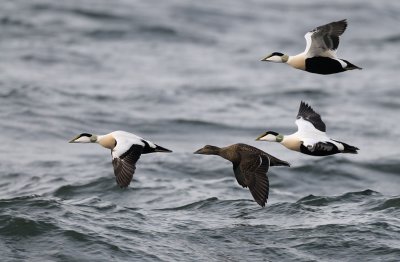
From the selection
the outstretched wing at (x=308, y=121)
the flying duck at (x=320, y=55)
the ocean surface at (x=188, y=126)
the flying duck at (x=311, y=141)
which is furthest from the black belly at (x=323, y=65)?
the ocean surface at (x=188, y=126)

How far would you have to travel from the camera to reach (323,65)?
13.7m

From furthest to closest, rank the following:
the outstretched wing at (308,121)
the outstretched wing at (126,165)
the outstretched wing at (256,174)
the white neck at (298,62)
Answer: the outstretched wing at (308,121) < the white neck at (298,62) < the outstretched wing at (256,174) < the outstretched wing at (126,165)

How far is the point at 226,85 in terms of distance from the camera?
26.0 metres

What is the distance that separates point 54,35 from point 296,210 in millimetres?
15112

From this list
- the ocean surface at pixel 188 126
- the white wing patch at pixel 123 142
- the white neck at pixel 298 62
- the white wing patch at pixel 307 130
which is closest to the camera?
the white wing patch at pixel 123 142

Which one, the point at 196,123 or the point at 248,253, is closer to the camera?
the point at 248,253

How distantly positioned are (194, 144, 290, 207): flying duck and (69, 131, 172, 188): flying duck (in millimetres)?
966

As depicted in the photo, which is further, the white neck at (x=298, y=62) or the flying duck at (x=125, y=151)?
the white neck at (x=298, y=62)

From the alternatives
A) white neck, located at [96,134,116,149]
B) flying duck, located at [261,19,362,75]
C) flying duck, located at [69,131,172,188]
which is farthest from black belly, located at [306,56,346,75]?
white neck, located at [96,134,116,149]

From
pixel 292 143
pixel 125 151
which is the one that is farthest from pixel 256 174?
pixel 125 151

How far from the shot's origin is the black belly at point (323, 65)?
13.6 meters

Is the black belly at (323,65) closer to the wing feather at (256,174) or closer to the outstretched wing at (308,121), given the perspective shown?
the outstretched wing at (308,121)

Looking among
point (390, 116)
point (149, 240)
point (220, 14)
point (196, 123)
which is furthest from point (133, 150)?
point (220, 14)

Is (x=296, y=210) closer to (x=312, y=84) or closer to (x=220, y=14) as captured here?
(x=312, y=84)
